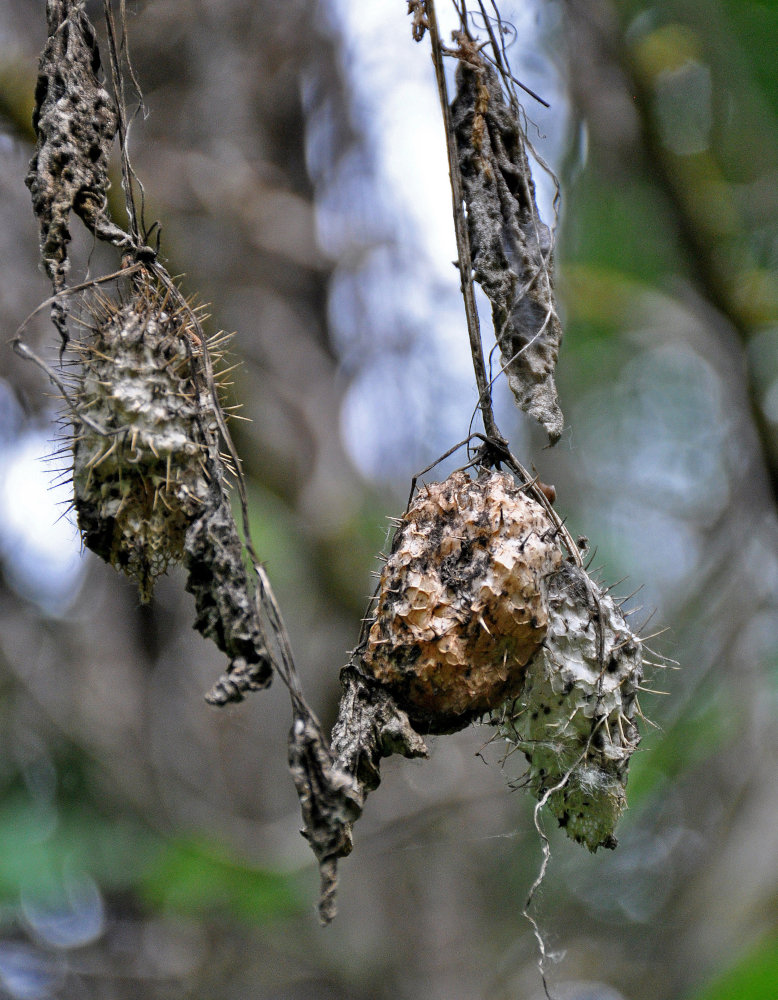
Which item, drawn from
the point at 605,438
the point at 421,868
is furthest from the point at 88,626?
the point at 605,438

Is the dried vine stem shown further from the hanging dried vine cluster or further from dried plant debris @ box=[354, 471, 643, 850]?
dried plant debris @ box=[354, 471, 643, 850]

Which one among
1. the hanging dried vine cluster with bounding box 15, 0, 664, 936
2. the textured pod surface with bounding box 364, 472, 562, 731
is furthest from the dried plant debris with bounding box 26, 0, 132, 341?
the textured pod surface with bounding box 364, 472, 562, 731

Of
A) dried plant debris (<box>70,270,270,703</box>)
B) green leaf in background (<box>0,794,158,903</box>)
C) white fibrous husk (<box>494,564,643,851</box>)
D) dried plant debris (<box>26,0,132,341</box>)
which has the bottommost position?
green leaf in background (<box>0,794,158,903</box>)

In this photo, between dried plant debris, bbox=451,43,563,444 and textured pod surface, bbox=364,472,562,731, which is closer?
textured pod surface, bbox=364,472,562,731

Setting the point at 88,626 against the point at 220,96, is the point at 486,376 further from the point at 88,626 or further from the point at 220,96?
the point at 220,96

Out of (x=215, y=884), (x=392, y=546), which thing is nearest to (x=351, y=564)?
(x=215, y=884)

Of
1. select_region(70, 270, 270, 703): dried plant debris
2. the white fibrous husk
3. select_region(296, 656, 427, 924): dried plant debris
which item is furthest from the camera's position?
the white fibrous husk

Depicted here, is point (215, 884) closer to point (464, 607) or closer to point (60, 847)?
point (60, 847)
